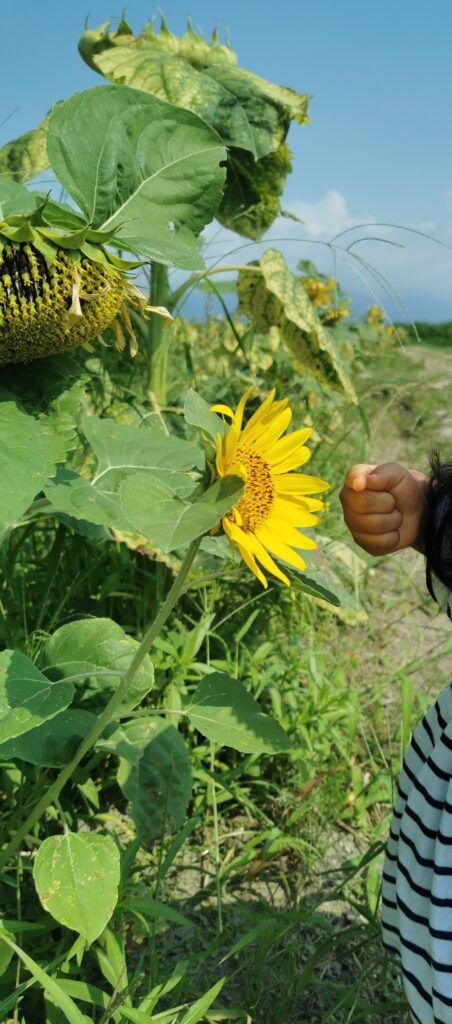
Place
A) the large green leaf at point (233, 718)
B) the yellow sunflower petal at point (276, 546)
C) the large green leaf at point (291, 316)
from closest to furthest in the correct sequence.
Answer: the yellow sunflower petal at point (276, 546) → the large green leaf at point (233, 718) → the large green leaf at point (291, 316)

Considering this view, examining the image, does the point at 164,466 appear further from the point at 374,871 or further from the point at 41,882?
the point at 374,871

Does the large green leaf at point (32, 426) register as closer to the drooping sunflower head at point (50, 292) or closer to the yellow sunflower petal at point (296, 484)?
the drooping sunflower head at point (50, 292)

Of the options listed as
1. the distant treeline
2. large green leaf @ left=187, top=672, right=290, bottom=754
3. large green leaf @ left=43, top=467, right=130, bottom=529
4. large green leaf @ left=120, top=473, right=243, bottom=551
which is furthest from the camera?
the distant treeline

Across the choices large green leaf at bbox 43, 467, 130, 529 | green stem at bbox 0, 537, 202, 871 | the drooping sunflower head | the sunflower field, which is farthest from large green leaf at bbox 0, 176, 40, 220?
green stem at bbox 0, 537, 202, 871

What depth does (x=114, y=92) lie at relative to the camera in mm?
1045

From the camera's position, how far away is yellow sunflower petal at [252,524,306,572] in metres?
0.89

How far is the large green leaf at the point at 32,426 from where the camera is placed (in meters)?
0.92

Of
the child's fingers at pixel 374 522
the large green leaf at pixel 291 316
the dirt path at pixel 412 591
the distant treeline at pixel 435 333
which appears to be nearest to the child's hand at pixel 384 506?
the child's fingers at pixel 374 522

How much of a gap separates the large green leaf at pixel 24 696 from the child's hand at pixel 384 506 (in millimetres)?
452

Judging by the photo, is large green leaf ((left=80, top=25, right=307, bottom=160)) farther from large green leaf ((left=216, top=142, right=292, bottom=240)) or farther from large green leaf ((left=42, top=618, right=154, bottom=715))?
large green leaf ((left=42, top=618, right=154, bottom=715))

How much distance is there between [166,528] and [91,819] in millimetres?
952

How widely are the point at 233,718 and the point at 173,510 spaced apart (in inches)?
12.7

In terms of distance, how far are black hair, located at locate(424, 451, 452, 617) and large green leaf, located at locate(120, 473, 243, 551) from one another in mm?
505

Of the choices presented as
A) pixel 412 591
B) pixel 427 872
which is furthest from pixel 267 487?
pixel 412 591
